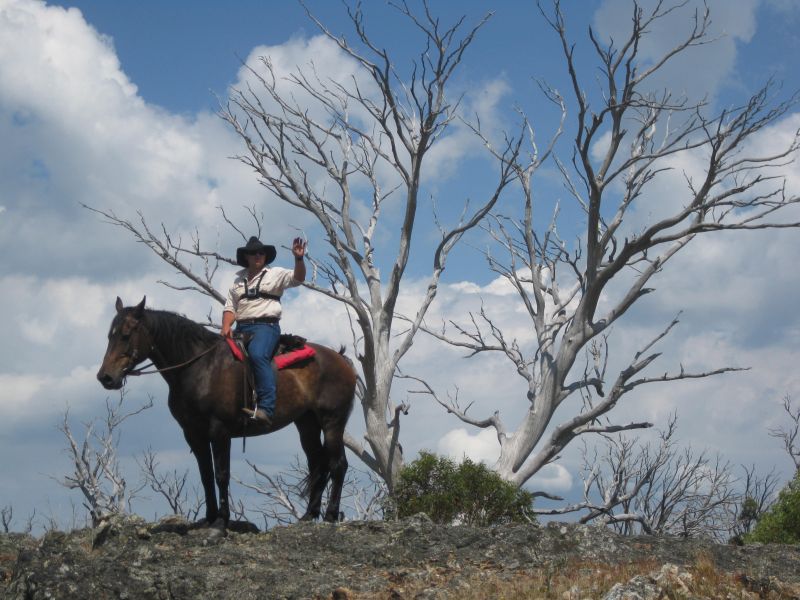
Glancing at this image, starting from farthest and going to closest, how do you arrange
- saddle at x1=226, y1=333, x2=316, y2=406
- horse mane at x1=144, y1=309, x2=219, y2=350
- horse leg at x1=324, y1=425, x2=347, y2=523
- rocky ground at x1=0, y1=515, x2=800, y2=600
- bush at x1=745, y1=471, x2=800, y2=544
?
bush at x1=745, y1=471, x2=800, y2=544 → horse leg at x1=324, y1=425, x2=347, y2=523 → saddle at x1=226, y1=333, x2=316, y2=406 → horse mane at x1=144, y1=309, x2=219, y2=350 → rocky ground at x1=0, y1=515, x2=800, y2=600

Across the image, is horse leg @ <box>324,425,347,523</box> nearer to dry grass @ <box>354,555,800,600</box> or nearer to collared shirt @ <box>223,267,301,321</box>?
collared shirt @ <box>223,267,301,321</box>

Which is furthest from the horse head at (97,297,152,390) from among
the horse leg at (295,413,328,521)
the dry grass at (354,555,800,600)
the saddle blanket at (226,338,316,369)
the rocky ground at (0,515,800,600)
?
the dry grass at (354,555,800,600)

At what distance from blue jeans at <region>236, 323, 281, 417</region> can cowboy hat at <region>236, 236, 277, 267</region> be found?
90 cm

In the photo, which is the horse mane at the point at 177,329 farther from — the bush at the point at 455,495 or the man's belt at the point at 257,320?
the bush at the point at 455,495

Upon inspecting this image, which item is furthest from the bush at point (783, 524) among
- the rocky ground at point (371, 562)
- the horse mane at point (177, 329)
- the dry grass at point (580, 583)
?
the horse mane at point (177, 329)

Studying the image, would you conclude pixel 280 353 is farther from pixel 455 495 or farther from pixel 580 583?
pixel 580 583

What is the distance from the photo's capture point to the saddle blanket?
9.80 m

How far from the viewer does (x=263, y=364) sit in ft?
31.8

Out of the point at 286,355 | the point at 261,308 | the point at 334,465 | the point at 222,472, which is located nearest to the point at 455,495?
the point at 334,465

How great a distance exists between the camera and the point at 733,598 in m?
6.40

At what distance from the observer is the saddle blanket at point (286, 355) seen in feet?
32.1

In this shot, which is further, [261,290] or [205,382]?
[261,290]

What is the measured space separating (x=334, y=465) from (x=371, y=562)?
2.42m

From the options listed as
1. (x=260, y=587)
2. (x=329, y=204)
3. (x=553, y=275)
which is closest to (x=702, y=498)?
(x=553, y=275)
